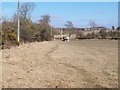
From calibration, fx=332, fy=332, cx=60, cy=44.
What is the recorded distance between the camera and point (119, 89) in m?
10.4

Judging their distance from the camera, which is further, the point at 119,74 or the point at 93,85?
the point at 119,74

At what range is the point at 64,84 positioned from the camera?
11.0 metres

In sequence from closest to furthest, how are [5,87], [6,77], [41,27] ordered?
[5,87] → [6,77] → [41,27]

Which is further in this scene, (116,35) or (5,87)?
(116,35)

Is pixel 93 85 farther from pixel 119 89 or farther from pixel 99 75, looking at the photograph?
pixel 99 75

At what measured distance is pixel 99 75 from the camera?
1351 centimetres

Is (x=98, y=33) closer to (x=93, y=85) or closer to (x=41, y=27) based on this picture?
(x=41, y=27)

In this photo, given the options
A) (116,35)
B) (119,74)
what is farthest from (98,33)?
(119,74)

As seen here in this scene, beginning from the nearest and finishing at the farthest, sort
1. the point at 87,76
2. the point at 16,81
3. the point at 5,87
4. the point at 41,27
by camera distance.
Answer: the point at 5,87
the point at 16,81
the point at 87,76
the point at 41,27

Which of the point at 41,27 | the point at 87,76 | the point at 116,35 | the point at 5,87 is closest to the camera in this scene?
the point at 5,87

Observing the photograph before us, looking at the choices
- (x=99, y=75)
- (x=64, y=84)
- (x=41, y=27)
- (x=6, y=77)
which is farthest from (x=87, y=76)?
(x=41, y=27)

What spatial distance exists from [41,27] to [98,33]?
174 ft

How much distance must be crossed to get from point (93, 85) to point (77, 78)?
5.12 ft

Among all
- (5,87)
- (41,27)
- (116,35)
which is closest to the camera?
(5,87)
